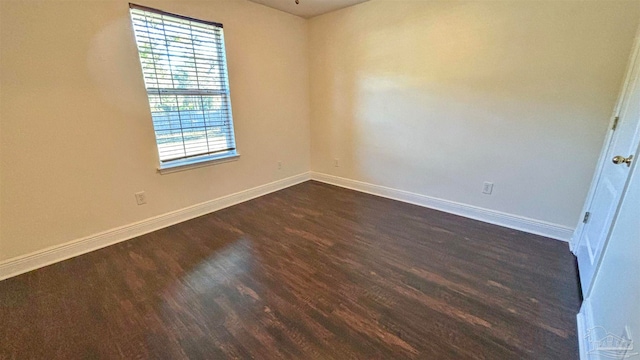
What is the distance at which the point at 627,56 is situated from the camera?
6.34 feet

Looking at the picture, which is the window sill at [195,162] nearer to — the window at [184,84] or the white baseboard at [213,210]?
the window at [184,84]

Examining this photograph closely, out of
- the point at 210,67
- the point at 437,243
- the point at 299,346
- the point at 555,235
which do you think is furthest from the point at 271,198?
→ the point at 555,235

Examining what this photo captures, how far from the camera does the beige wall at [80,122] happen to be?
1.91 metres

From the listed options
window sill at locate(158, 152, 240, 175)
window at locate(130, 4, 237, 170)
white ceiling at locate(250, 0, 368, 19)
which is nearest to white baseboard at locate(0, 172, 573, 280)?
window sill at locate(158, 152, 240, 175)

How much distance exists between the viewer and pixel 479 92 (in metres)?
2.59

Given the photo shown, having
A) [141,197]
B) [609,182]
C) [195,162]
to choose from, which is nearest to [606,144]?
[609,182]

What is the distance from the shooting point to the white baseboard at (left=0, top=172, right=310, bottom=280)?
6.77 ft

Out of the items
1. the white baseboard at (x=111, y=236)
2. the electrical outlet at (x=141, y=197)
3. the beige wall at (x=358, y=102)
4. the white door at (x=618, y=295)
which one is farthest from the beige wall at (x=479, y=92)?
the electrical outlet at (x=141, y=197)

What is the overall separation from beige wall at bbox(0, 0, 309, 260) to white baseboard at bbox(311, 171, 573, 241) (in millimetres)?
1935

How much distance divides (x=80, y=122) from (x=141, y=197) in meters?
0.80

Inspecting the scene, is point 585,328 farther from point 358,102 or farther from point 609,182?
point 358,102

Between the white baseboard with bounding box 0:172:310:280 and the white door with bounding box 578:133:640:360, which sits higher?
the white door with bounding box 578:133:640:360

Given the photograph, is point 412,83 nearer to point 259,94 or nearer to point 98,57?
point 259,94

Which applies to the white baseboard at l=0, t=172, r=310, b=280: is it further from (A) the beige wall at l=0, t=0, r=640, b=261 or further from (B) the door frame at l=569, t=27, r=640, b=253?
(B) the door frame at l=569, t=27, r=640, b=253
